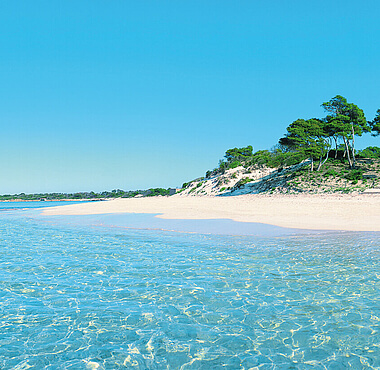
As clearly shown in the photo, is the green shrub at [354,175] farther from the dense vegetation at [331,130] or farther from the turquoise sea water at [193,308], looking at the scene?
the turquoise sea water at [193,308]

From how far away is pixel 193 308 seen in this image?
24.3ft

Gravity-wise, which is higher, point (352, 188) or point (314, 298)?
point (352, 188)

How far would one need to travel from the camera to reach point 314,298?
775 centimetres

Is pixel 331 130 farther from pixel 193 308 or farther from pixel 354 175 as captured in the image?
pixel 193 308

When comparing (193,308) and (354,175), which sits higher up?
(354,175)

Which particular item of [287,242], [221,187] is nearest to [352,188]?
[221,187]

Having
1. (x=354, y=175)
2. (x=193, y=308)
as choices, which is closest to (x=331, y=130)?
(x=354, y=175)

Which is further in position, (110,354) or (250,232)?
(250,232)

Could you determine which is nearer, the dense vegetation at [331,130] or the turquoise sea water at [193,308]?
the turquoise sea water at [193,308]

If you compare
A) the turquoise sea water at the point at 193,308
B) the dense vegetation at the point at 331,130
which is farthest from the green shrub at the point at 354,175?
the turquoise sea water at the point at 193,308

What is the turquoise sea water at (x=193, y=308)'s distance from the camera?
210 inches

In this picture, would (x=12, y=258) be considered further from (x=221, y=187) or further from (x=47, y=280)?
(x=221, y=187)

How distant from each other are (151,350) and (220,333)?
142 cm

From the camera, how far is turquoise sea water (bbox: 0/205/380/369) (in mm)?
5340
